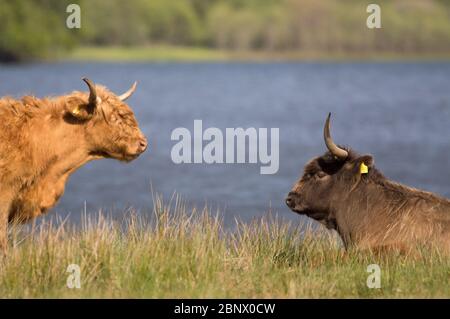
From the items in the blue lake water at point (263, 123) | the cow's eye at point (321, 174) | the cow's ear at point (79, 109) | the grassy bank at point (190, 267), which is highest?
the blue lake water at point (263, 123)

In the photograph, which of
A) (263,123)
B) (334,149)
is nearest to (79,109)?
(334,149)

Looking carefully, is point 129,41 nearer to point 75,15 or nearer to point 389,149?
point 389,149

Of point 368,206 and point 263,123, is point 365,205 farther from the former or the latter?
point 263,123

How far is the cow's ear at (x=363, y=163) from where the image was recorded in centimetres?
945

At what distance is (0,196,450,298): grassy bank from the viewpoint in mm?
7914

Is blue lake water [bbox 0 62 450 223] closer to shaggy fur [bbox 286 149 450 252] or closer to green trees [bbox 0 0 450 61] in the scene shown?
shaggy fur [bbox 286 149 450 252]

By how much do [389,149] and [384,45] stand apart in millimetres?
99342

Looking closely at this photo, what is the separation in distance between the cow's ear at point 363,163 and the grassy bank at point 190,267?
770 mm

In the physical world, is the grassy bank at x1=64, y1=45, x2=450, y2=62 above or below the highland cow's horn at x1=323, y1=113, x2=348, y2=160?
above

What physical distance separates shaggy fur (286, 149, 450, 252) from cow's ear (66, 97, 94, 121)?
2.09 meters

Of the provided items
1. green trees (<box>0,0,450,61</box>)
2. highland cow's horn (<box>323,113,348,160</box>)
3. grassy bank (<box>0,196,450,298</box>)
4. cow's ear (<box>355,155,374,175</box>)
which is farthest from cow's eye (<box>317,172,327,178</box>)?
green trees (<box>0,0,450,61</box>)

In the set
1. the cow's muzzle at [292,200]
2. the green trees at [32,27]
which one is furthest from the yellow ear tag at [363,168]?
the green trees at [32,27]

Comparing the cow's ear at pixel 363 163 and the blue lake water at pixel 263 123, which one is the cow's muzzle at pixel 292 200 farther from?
the blue lake water at pixel 263 123
